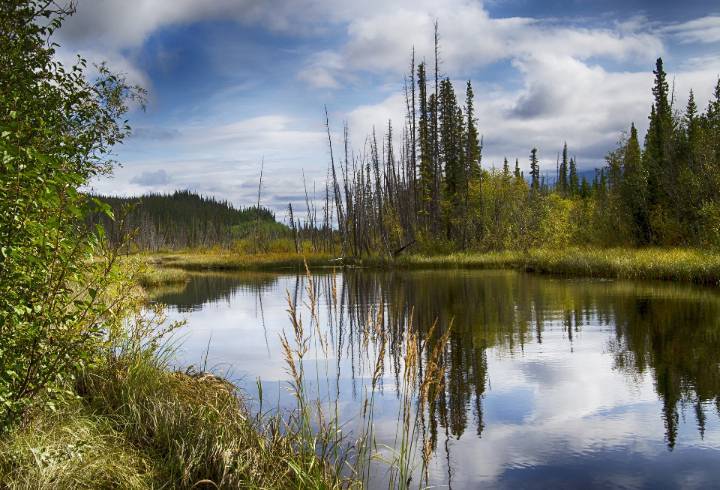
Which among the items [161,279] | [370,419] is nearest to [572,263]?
[161,279]

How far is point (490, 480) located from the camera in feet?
20.0

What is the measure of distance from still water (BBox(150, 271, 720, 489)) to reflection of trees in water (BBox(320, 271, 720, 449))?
5cm

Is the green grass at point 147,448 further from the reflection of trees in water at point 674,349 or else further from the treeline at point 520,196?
the treeline at point 520,196

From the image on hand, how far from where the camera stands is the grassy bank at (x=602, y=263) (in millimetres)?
25141

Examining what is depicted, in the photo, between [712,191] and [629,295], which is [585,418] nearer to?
[629,295]

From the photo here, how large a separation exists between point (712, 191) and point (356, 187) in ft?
111

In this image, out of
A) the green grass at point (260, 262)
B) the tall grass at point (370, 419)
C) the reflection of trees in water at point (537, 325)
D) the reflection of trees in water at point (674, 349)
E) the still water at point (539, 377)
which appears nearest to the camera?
the tall grass at point (370, 419)

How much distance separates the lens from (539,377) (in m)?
10.6

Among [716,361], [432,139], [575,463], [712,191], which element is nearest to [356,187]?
[432,139]

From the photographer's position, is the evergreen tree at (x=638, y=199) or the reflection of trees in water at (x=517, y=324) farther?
the evergreen tree at (x=638, y=199)

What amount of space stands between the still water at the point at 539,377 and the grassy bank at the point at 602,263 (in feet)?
10.1

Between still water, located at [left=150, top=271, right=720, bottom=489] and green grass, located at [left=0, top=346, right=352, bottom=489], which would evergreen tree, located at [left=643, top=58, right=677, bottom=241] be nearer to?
still water, located at [left=150, top=271, right=720, bottom=489]

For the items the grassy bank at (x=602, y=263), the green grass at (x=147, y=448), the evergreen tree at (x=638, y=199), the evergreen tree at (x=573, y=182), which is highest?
the evergreen tree at (x=573, y=182)

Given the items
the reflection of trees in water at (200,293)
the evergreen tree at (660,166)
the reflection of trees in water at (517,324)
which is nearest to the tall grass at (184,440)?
the reflection of trees in water at (517,324)
